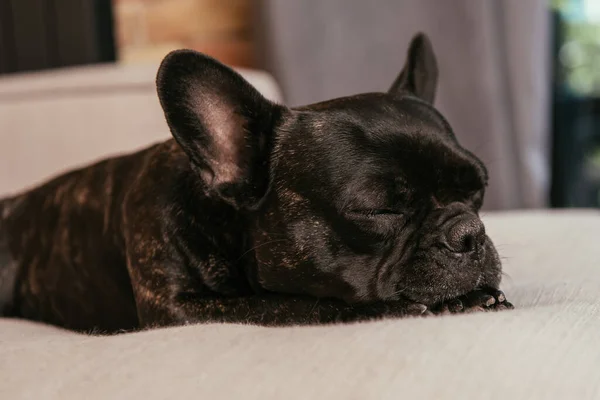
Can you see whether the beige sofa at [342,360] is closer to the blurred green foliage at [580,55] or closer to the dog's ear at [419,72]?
the dog's ear at [419,72]

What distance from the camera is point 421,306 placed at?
122 centimetres

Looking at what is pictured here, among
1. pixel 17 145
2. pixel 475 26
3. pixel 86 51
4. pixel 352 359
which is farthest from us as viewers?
pixel 86 51

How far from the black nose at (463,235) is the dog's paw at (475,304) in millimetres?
86

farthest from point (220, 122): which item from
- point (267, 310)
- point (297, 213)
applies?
point (267, 310)

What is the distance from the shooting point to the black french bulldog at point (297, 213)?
132 cm

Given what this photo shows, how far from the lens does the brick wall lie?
3822mm

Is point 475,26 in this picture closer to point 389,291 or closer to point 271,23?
point 271,23

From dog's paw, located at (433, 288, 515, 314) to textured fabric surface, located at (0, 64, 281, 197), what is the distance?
1.83 metres

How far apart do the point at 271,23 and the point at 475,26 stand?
97 cm

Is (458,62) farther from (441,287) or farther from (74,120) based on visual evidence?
(441,287)

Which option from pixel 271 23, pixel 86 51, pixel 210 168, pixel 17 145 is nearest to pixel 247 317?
pixel 210 168

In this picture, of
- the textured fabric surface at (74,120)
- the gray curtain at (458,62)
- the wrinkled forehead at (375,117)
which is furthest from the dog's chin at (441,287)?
the gray curtain at (458,62)

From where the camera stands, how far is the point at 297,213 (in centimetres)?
139

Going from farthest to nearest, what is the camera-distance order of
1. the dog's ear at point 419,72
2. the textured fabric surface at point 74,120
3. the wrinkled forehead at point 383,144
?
the textured fabric surface at point 74,120, the dog's ear at point 419,72, the wrinkled forehead at point 383,144
